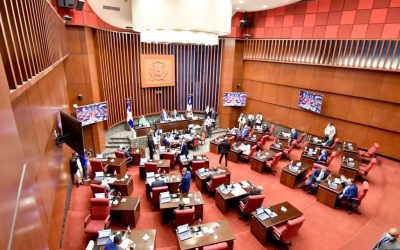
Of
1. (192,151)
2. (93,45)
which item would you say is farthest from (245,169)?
(93,45)

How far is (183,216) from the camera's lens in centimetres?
598

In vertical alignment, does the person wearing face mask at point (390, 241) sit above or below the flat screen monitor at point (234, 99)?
below

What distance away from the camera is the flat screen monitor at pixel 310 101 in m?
11.5

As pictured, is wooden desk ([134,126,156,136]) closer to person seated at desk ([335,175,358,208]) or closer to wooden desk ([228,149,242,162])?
wooden desk ([228,149,242,162])

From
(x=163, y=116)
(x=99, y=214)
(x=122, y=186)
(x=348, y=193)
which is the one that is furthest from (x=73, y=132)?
(x=163, y=116)

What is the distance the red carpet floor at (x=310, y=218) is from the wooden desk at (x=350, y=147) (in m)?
1.03

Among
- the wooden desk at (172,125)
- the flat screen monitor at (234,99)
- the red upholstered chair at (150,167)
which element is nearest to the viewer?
the red upholstered chair at (150,167)

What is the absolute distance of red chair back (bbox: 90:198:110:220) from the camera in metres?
5.98

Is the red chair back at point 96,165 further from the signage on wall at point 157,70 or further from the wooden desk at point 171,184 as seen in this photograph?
the signage on wall at point 157,70

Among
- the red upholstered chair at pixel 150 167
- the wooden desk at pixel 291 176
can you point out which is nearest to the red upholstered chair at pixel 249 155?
the wooden desk at pixel 291 176

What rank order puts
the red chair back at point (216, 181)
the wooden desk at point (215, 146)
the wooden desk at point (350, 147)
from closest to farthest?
the red chair back at point (216, 181), the wooden desk at point (350, 147), the wooden desk at point (215, 146)

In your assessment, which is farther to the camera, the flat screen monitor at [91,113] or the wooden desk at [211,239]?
the flat screen monitor at [91,113]

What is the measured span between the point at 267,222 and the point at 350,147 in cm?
659

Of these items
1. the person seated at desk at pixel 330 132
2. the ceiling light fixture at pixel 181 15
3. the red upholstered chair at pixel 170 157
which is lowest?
the red upholstered chair at pixel 170 157
